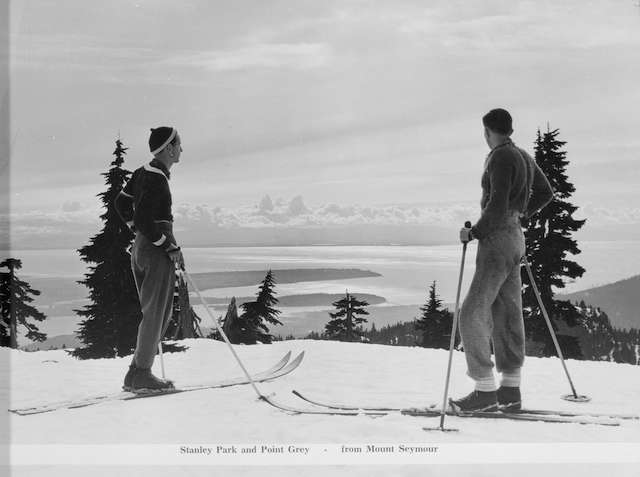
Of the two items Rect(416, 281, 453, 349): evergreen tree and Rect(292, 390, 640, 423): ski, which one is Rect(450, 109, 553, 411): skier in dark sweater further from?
Rect(416, 281, 453, 349): evergreen tree

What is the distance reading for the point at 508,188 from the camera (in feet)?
11.8

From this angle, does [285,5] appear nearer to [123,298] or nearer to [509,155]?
[509,155]

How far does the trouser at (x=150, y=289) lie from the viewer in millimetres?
3893

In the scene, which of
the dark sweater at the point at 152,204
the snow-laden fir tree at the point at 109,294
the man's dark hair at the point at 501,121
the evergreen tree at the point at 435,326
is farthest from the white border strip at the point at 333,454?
the evergreen tree at the point at 435,326

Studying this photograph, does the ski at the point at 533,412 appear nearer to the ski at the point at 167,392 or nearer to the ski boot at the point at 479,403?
the ski boot at the point at 479,403

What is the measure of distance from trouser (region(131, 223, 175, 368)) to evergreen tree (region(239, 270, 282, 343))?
1.24m

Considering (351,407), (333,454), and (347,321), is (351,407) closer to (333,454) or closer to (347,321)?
(333,454)

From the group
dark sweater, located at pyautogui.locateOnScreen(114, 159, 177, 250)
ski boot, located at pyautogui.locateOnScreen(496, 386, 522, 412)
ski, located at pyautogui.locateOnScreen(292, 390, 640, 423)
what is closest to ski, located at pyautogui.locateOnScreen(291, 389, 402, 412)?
ski, located at pyautogui.locateOnScreen(292, 390, 640, 423)

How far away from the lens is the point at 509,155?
363 cm

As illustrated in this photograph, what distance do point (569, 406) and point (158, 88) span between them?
364 cm

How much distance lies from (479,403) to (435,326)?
1848 millimetres

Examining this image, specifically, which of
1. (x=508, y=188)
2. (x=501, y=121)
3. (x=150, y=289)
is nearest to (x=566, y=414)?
(x=508, y=188)

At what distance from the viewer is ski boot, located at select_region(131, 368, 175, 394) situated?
389 centimetres

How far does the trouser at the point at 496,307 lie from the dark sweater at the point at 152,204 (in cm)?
194
